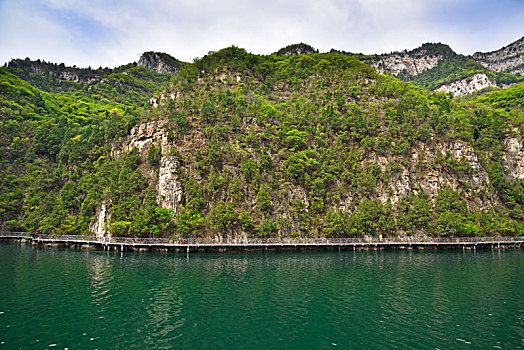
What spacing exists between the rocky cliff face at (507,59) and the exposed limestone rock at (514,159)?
102 m

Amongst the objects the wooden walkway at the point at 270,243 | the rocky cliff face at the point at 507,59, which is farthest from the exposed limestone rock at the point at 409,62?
the wooden walkway at the point at 270,243

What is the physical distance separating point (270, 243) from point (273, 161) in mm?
23651

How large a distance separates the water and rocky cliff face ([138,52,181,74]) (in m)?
156

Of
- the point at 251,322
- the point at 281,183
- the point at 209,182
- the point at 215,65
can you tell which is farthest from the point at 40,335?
the point at 215,65

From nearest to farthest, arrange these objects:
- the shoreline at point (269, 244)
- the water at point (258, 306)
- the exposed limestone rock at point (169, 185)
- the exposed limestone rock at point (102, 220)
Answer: the water at point (258, 306), the shoreline at point (269, 244), the exposed limestone rock at point (102, 220), the exposed limestone rock at point (169, 185)

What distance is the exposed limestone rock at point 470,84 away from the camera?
13850cm

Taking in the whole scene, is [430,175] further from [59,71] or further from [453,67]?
[59,71]

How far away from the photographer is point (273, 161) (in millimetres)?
75750

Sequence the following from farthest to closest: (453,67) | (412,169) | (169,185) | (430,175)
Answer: (453,67) → (412,169) → (430,175) → (169,185)

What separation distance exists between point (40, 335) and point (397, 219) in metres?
64.1

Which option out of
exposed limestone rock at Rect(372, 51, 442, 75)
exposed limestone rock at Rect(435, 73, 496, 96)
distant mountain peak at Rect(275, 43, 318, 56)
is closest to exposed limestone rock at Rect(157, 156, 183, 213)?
distant mountain peak at Rect(275, 43, 318, 56)

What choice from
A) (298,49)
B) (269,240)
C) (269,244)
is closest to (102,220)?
(269,240)

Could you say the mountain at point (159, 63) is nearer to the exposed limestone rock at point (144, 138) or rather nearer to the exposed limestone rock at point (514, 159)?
the exposed limestone rock at point (144, 138)

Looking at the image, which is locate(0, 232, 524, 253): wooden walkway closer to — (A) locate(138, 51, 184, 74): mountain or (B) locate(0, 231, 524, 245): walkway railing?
(B) locate(0, 231, 524, 245): walkway railing
